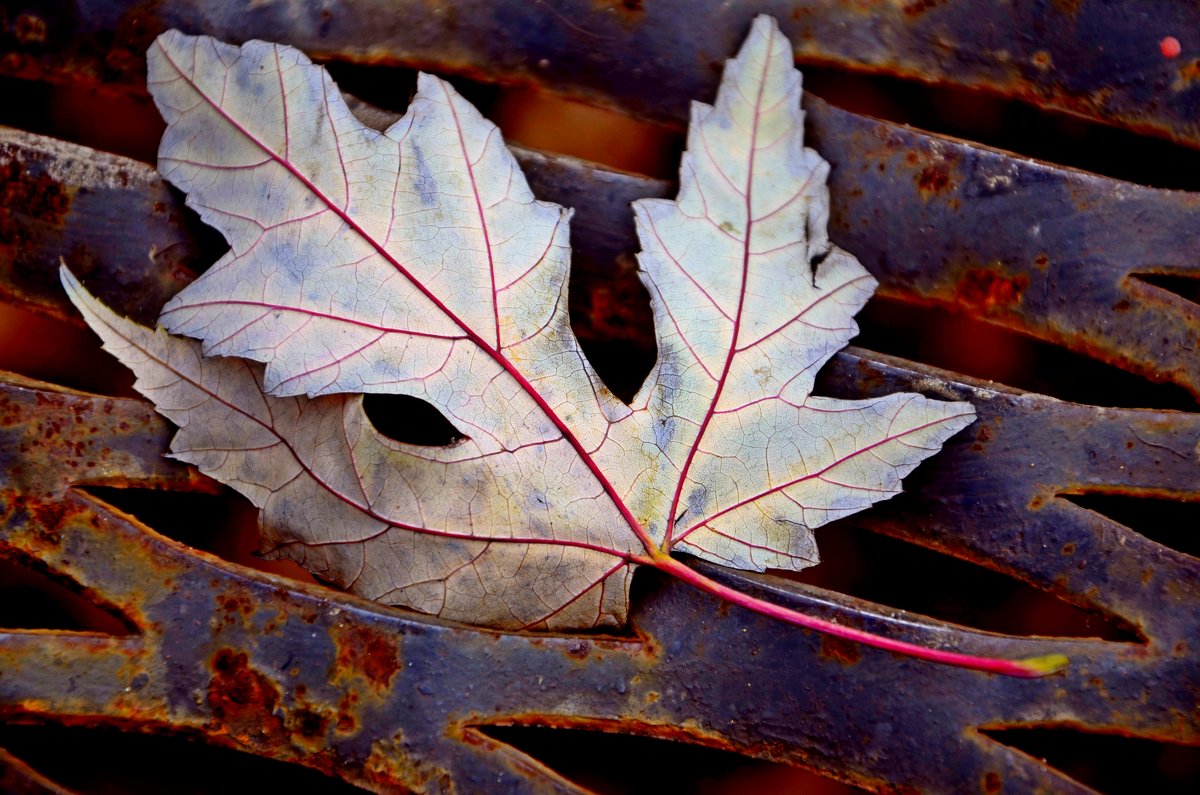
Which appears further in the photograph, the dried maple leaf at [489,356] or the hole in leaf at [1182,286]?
the hole in leaf at [1182,286]

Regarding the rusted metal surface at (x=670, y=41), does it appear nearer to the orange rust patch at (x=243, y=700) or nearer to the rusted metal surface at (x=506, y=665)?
the rusted metal surface at (x=506, y=665)

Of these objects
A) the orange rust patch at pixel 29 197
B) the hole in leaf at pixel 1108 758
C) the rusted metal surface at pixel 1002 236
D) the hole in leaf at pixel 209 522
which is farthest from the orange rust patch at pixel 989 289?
the orange rust patch at pixel 29 197

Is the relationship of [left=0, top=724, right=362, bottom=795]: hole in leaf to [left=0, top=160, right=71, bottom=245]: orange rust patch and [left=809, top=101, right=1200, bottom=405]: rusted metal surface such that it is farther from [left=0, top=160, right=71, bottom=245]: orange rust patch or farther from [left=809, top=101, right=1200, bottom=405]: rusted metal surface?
[left=809, top=101, right=1200, bottom=405]: rusted metal surface

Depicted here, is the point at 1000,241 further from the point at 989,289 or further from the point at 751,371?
the point at 751,371

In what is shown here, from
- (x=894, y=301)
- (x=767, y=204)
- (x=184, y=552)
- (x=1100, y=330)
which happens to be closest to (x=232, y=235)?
(x=184, y=552)

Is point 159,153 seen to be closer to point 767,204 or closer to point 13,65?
point 13,65

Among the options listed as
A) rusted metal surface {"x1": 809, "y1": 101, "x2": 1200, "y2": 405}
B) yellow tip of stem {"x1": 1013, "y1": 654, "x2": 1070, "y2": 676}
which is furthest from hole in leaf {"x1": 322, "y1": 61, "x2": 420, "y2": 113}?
yellow tip of stem {"x1": 1013, "y1": 654, "x2": 1070, "y2": 676}
